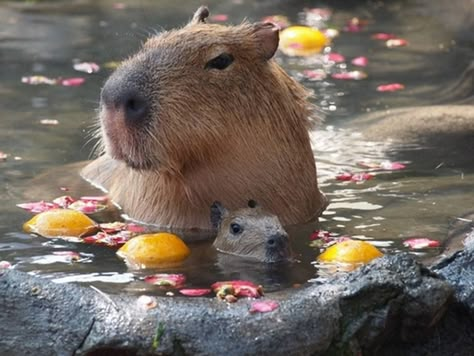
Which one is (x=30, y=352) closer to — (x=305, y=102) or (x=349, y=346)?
(x=349, y=346)

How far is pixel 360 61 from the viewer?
34.5 feet

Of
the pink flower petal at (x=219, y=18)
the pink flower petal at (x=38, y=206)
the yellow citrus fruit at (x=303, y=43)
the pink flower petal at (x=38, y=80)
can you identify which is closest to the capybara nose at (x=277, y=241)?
the pink flower petal at (x=38, y=206)

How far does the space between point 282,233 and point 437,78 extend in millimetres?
4318

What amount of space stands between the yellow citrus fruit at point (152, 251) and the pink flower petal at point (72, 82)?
3588 mm

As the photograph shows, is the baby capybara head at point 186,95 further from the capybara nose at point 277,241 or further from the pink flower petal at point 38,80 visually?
the pink flower petal at point 38,80

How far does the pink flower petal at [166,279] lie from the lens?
555 cm

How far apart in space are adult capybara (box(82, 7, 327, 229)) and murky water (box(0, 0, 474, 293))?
354 mm

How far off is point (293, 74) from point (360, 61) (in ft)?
2.40

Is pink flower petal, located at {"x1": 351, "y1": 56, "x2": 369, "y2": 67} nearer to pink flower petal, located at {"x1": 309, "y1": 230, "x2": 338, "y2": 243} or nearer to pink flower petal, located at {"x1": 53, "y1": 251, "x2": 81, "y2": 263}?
pink flower petal, located at {"x1": 309, "y1": 230, "x2": 338, "y2": 243}

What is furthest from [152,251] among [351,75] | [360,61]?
[360,61]

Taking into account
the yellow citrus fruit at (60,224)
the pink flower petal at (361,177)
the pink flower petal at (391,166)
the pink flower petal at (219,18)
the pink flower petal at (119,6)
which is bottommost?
the yellow citrus fruit at (60,224)

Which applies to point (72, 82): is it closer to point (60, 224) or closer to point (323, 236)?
point (60, 224)

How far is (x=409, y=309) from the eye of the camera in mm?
5055

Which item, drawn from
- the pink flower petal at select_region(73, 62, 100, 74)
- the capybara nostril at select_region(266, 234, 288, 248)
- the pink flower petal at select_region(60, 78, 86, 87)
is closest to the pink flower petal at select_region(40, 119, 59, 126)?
the pink flower petal at select_region(60, 78, 86, 87)
